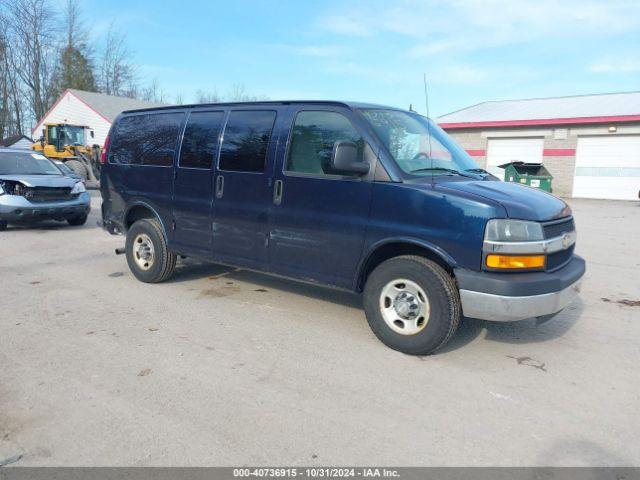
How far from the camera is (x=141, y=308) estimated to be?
5160 mm

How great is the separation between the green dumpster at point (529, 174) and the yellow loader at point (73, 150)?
17599mm

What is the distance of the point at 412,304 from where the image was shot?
4.00 metres

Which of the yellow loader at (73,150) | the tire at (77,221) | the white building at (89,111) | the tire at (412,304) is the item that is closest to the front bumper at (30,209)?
the tire at (77,221)

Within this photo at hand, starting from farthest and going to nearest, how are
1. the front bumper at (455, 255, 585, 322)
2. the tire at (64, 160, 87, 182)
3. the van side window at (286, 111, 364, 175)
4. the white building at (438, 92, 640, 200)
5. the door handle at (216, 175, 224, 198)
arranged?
1. the white building at (438, 92, 640, 200)
2. the tire at (64, 160, 87, 182)
3. the door handle at (216, 175, 224, 198)
4. the van side window at (286, 111, 364, 175)
5. the front bumper at (455, 255, 585, 322)

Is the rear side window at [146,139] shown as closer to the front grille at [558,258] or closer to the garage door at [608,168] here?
the front grille at [558,258]

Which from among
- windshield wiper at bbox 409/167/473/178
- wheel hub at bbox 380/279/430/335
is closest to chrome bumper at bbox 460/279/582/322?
wheel hub at bbox 380/279/430/335

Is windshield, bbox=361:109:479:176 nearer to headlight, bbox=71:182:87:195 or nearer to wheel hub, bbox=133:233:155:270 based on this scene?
wheel hub, bbox=133:233:155:270

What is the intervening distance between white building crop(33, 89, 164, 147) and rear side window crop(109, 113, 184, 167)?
3369cm

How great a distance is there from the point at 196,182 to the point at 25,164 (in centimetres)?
745

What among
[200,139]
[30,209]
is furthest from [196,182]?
[30,209]

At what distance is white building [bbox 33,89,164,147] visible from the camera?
3759 cm

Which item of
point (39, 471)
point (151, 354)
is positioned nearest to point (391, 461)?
point (39, 471)

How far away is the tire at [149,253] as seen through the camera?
19.4ft

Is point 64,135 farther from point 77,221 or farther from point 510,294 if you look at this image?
point 510,294
